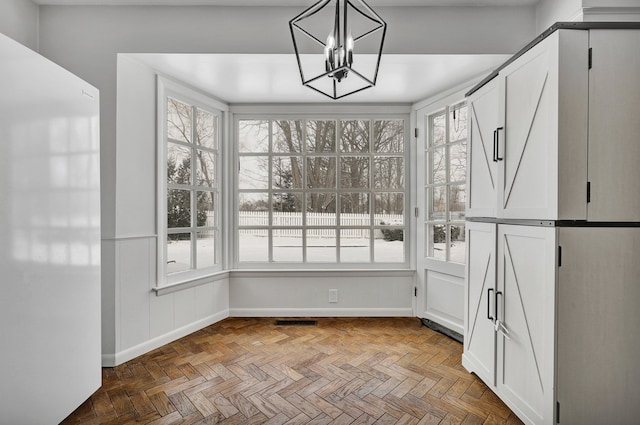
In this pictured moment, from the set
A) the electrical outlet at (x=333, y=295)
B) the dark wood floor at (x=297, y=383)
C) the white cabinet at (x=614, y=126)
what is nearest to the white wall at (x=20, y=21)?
the dark wood floor at (x=297, y=383)

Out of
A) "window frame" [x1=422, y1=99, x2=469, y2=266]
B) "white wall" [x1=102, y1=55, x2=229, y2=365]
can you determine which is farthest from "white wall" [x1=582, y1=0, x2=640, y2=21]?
"white wall" [x1=102, y1=55, x2=229, y2=365]

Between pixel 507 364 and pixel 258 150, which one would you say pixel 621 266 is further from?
pixel 258 150

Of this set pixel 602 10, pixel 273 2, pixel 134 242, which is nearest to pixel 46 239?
pixel 134 242

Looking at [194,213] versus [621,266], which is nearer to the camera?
[621,266]

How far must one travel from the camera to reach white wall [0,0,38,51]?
6.58ft

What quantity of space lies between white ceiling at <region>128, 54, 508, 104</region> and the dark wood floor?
2259mm

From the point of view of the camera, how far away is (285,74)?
253 cm

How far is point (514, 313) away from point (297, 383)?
140 cm

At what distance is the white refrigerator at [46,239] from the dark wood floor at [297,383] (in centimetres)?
38

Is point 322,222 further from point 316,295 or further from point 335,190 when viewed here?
point 316,295

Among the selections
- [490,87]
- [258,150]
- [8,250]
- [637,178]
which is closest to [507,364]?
[637,178]

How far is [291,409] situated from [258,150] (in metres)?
2.40

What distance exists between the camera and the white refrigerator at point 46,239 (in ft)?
4.22

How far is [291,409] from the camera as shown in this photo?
177 cm
